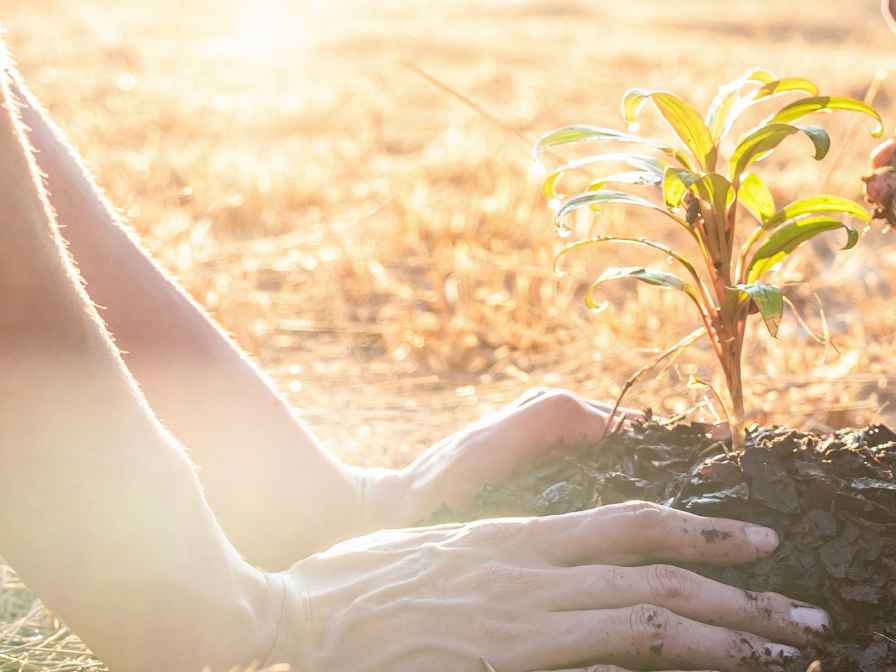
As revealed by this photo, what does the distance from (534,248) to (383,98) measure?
3.52 m

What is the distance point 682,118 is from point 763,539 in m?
0.60

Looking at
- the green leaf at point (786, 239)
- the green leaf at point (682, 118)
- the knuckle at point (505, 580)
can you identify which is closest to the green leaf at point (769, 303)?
the green leaf at point (786, 239)

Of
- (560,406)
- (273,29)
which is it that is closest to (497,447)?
(560,406)

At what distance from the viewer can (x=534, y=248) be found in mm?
4023

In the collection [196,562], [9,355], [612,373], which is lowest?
[612,373]

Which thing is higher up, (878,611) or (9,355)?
(9,355)

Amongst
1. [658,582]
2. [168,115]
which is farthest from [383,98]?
[658,582]

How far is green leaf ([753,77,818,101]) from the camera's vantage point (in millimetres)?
1540

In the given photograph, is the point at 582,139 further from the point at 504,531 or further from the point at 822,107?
the point at 504,531

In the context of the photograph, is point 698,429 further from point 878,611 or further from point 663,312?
point 663,312

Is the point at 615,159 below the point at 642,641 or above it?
above

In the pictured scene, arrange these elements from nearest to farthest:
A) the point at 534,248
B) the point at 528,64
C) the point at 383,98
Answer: the point at 534,248
the point at 383,98
the point at 528,64

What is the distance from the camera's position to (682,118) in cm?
158

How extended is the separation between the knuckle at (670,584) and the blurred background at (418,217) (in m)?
0.62
